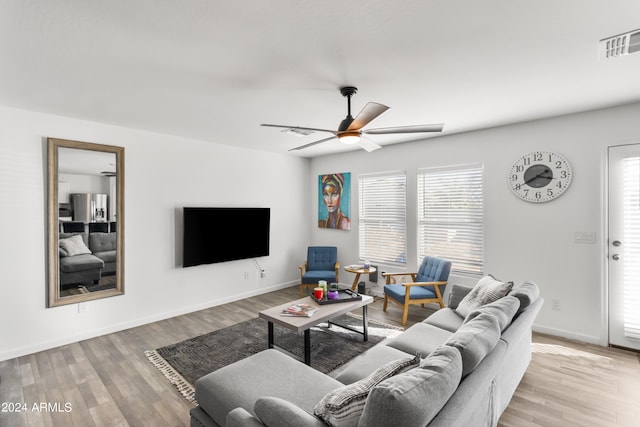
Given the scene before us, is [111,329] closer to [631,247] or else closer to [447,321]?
[447,321]

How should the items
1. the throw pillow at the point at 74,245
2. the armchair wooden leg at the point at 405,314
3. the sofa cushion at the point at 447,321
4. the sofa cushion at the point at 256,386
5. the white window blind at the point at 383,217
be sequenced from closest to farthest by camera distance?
the sofa cushion at the point at 256,386
the sofa cushion at the point at 447,321
the throw pillow at the point at 74,245
the armchair wooden leg at the point at 405,314
the white window blind at the point at 383,217

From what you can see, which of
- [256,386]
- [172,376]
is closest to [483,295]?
[256,386]

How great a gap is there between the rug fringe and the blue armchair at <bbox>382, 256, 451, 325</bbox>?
2.56 m

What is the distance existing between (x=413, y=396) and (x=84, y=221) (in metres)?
4.00

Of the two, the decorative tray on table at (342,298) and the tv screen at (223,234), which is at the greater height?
the tv screen at (223,234)

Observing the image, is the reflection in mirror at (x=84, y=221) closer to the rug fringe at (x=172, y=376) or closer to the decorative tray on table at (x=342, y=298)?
the rug fringe at (x=172, y=376)

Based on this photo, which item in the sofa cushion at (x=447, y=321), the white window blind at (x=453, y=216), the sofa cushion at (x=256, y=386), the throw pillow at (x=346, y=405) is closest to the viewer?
the throw pillow at (x=346, y=405)

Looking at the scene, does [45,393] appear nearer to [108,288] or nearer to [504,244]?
[108,288]

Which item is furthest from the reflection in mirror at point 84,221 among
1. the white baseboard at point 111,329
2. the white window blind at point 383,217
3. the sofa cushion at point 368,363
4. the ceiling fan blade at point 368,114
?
the white window blind at point 383,217

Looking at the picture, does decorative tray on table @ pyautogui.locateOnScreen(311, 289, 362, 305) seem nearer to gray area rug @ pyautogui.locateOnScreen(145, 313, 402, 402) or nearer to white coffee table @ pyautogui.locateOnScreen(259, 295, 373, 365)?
white coffee table @ pyautogui.locateOnScreen(259, 295, 373, 365)

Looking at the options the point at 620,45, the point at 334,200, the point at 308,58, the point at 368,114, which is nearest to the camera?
the point at 620,45

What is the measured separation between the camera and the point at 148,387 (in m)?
2.60

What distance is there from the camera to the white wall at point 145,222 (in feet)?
10.4

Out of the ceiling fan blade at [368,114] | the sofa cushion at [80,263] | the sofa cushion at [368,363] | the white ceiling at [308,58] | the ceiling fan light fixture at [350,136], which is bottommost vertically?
the sofa cushion at [368,363]
